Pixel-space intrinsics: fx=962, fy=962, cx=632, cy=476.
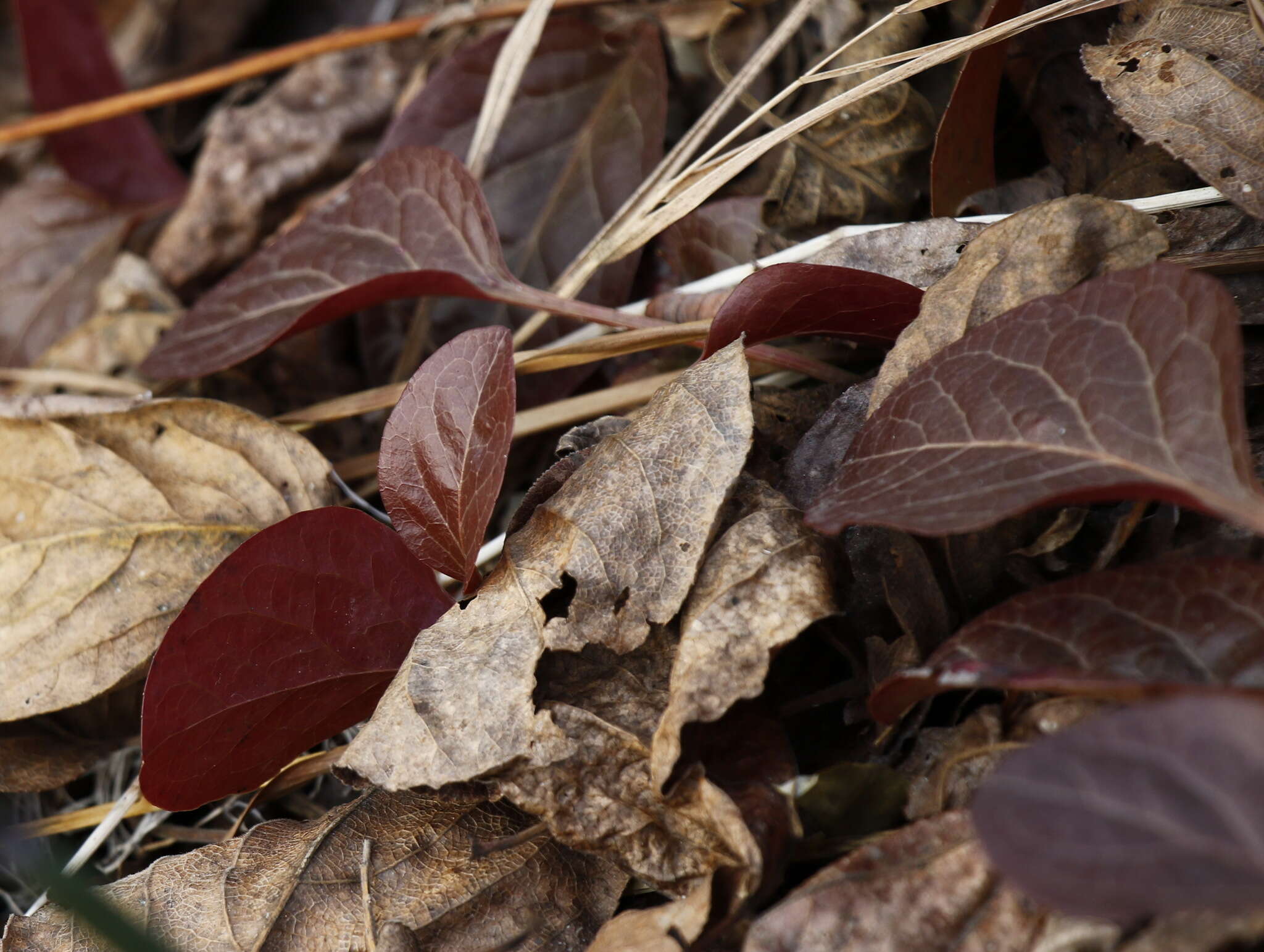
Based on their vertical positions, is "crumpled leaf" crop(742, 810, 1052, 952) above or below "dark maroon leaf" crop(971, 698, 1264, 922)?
below

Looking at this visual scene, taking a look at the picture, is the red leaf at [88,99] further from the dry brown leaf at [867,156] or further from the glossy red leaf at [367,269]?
the dry brown leaf at [867,156]

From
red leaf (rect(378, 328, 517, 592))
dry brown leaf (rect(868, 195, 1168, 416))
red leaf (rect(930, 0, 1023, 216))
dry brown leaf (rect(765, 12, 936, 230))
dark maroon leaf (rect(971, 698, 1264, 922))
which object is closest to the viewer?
dark maroon leaf (rect(971, 698, 1264, 922))

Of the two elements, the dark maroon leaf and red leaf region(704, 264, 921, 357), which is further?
red leaf region(704, 264, 921, 357)

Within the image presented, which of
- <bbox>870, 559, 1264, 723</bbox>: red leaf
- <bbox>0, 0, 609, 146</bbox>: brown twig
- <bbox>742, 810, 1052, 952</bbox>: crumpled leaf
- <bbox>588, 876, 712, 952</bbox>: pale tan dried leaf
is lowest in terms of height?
<bbox>588, 876, 712, 952</bbox>: pale tan dried leaf

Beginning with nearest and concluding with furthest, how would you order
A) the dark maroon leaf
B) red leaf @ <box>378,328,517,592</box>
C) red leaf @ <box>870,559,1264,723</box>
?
the dark maroon leaf, red leaf @ <box>870,559,1264,723</box>, red leaf @ <box>378,328,517,592</box>

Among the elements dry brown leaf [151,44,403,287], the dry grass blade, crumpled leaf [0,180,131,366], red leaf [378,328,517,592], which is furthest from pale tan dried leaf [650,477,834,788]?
crumpled leaf [0,180,131,366]

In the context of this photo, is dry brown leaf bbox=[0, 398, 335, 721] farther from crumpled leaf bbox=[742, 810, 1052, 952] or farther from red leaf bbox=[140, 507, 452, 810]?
crumpled leaf bbox=[742, 810, 1052, 952]

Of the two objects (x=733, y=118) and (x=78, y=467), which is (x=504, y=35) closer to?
(x=733, y=118)
